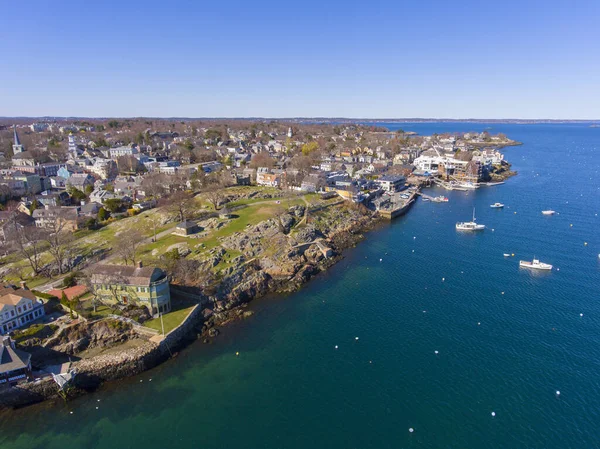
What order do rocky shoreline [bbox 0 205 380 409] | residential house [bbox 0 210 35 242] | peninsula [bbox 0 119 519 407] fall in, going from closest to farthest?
rocky shoreline [bbox 0 205 380 409]
peninsula [bbox 0 119 519 407]
residential house [bbox 0 210 35 242]

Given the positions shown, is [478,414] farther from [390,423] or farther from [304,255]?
[304,255]

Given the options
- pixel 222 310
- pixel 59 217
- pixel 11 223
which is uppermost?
pixel 11 223

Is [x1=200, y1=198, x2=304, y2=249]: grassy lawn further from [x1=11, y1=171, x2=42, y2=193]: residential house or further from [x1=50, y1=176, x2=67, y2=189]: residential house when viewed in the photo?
[x1=11, y1=171, x2=42, y2=193]: residential house

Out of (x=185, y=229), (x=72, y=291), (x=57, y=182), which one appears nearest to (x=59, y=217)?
(x=185, y=229)

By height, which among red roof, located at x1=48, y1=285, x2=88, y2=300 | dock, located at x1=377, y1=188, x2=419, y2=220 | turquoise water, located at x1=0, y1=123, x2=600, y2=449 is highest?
dock, located at x1=377, y1=188, x2=419, y2=220

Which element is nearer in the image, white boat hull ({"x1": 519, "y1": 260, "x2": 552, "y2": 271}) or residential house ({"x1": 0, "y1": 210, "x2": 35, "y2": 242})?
white boat hull ({"x1": 519, "y1": 260, "x2": 552, "y2": 271})

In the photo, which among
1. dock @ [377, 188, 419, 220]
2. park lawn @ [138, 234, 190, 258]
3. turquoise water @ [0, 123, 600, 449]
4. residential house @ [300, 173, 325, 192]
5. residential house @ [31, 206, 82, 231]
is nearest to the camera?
turquoise water @ [0, 123, 600, 449]

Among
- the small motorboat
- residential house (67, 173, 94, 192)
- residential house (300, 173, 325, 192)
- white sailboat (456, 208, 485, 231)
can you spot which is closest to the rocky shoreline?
residential house (300, 173, 325, 192)

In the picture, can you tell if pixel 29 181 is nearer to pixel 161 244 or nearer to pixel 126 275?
pixel 161 244
